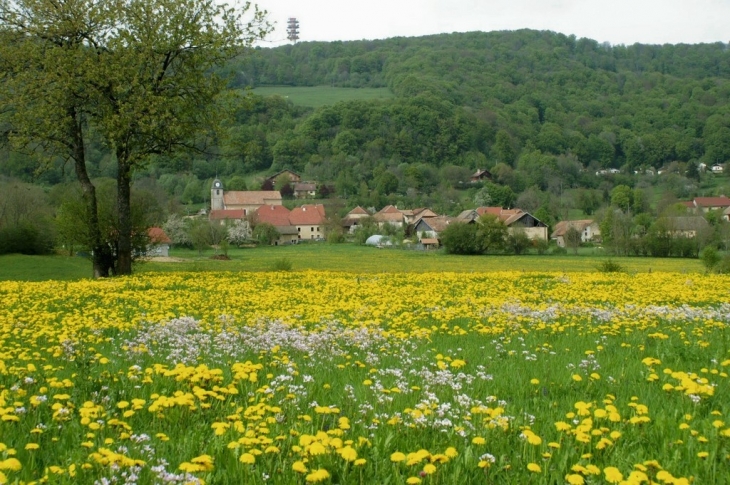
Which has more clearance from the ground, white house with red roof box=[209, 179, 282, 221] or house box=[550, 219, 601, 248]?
white house with red roof box=[209, 179, 282, 221]

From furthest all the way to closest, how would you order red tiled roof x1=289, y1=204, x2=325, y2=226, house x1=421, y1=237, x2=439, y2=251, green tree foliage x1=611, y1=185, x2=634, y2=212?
green tree foliage x1=611, y1=185, x2=634, y2=212 → red tiled roof x1=289, y1=204, x2=325, y2=226 → house x1=421, y1=237, x2=439, y2=251

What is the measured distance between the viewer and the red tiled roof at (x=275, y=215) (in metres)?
143

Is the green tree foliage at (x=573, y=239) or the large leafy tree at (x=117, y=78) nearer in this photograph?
the large leafy tree at (x=117, y=78)

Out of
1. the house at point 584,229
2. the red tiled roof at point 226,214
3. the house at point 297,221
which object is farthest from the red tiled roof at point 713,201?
the red tiled roof at point 226,214

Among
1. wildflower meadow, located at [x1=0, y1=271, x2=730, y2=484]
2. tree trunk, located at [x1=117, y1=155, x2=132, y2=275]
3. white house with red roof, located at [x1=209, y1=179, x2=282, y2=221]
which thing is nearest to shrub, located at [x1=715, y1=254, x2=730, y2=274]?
wildflower meadow, located at [x1=0, y1=271, x2=730, y2=484]

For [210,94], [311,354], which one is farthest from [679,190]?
[311,354]

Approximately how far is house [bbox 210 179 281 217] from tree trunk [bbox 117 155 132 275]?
458 feet

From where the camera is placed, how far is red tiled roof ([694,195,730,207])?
154 meters

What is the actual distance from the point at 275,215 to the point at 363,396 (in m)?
143

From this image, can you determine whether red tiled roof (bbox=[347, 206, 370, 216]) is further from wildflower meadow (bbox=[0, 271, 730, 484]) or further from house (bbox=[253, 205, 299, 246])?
wildflower meadow (bbox=[0, 271, 730, 484])

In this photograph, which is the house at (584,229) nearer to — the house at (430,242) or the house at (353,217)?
the house at (430,242)

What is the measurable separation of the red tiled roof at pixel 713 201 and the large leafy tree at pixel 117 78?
150 m

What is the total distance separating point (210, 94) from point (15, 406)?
23.5 m

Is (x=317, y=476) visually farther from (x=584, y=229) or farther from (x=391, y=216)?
(x=391, y=216)
